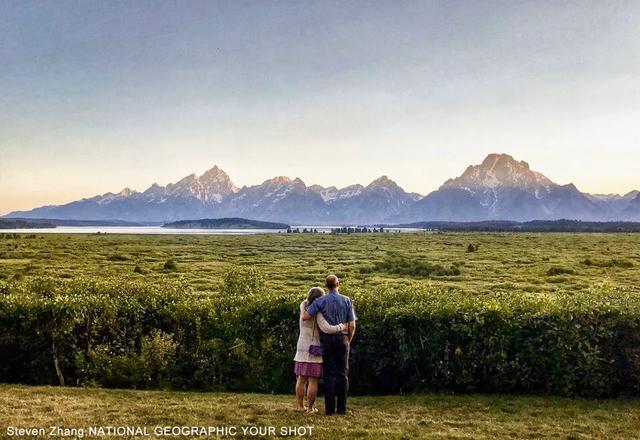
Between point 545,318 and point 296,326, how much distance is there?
7042mm

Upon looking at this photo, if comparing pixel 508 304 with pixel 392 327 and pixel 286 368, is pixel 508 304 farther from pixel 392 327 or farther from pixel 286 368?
pixel 286 368

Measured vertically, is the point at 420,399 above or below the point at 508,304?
below

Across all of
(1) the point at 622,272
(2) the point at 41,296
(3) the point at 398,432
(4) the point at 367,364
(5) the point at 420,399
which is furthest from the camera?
(1) the point at 622,272

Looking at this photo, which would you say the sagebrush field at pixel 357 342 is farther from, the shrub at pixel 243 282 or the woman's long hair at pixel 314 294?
the shrub at pixel 243 282

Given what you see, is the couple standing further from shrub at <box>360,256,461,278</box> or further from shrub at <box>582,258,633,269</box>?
shrub at <box>582,258,633,269</box>

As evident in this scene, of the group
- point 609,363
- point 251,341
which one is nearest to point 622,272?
point 609,363

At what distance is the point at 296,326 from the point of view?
51.5 ft

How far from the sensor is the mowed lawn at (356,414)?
445 inches

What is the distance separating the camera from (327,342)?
480 inches

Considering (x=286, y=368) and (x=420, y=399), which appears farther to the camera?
(x=286, y=368)

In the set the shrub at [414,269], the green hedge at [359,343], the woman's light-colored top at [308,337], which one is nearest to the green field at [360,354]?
the green hedge at [359,343]

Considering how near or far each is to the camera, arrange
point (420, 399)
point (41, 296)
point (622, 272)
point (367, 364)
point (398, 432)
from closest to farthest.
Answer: point (398, 432)
point (420, 399)
point (367, 364)
point (41, 296)
point (622, 272)

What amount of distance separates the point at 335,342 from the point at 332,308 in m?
0.83

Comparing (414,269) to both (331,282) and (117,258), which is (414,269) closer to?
(117,258)
